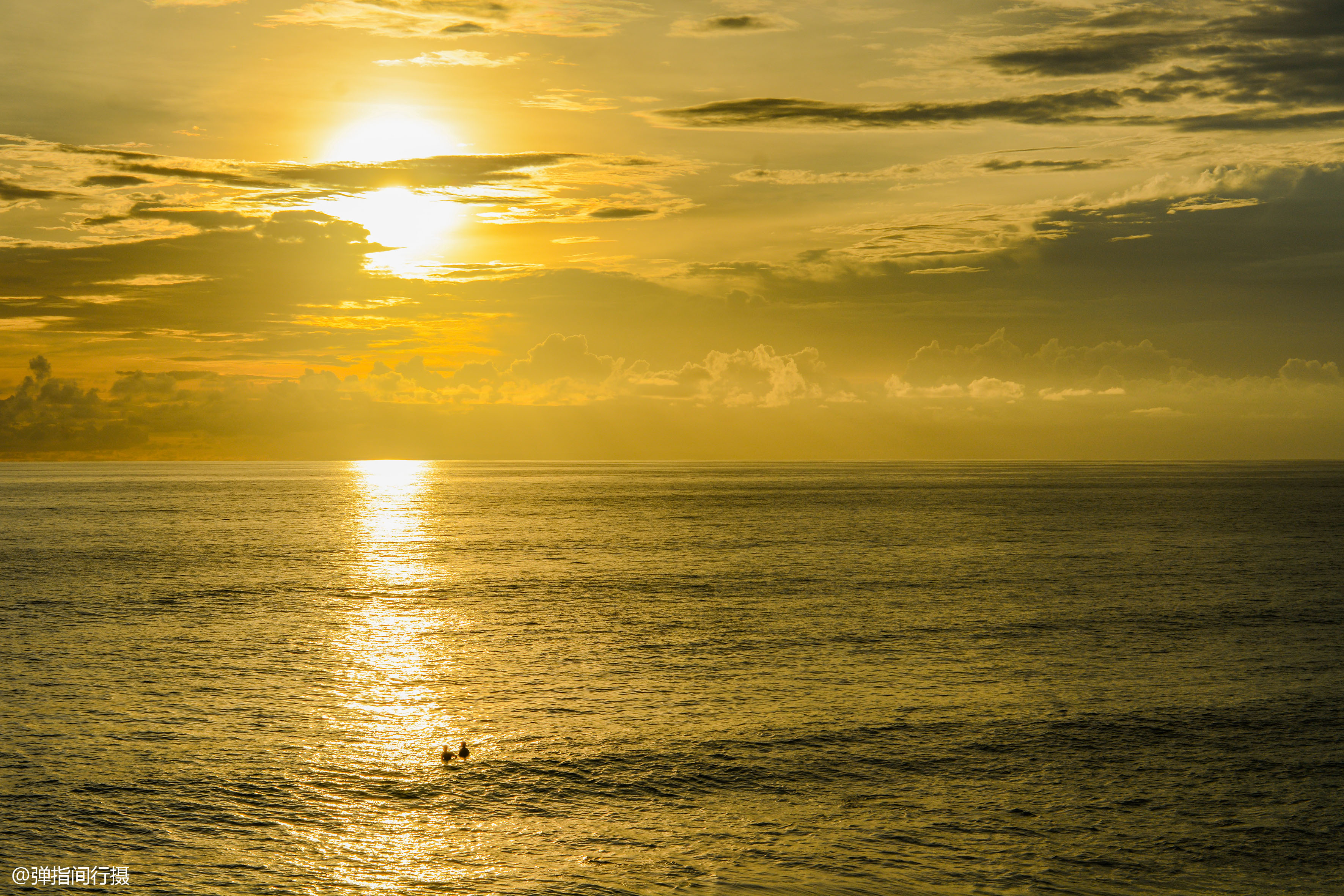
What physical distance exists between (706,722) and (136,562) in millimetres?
72068

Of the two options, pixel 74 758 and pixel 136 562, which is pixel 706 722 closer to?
pixel 74 758

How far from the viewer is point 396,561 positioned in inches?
3501

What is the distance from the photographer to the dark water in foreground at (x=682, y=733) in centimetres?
2238

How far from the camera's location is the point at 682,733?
3183 cm

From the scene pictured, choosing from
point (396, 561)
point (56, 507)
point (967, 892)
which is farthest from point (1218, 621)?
point (56, 507)

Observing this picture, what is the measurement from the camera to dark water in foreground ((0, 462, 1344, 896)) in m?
22.4

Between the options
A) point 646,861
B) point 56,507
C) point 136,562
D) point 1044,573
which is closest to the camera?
point 646,861

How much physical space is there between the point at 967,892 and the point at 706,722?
13572 millimetres

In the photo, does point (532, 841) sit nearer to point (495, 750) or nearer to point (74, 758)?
point (495, 750)

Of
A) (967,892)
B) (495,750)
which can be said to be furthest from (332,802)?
(967,892)

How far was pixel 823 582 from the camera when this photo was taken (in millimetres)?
70562

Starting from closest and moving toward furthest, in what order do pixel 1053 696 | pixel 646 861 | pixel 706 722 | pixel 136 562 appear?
pixel 646 861
pixel 706 722
pixel 1053 696
pixel 136 562

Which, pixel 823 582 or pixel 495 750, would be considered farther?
pixel 823 582

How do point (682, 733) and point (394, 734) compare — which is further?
point (394, 734)
